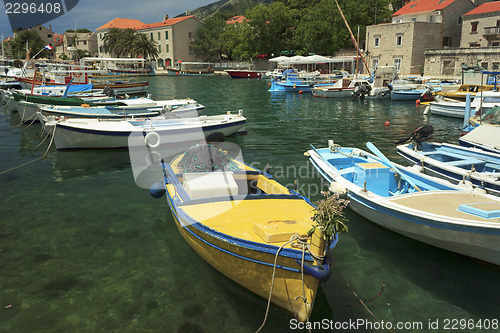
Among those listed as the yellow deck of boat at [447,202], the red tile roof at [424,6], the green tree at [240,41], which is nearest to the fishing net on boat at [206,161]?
the yellow deck of boat at [447,202]

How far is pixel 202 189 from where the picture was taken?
7965mm

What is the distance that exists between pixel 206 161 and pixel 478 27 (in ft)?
195

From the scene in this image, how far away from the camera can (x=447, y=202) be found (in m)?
7.92

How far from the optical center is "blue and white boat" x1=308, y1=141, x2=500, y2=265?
698 cm

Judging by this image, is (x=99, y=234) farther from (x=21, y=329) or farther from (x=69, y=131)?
(x=69, y=131)

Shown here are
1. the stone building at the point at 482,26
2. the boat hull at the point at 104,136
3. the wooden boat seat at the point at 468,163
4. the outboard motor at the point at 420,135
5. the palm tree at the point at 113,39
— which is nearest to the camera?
the wooden boat seat at the point at 468,163

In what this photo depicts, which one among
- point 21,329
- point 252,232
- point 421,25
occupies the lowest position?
point 21,329

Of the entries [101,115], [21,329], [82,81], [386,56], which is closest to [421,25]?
[386,56]

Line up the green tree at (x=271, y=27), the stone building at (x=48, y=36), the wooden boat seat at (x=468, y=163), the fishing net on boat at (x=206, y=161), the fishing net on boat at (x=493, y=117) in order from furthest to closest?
the stone building at (x=48, y=36) < the green tree at (x=271, y=27) < the fishing net on boat at (x=493, y=117) < the wooden boat seat at (x=468, y=163) < the fishing net on boat at (x=206, y=161)

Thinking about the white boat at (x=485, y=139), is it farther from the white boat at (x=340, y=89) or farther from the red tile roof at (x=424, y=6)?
the red tile roof at (x=424, y=6)

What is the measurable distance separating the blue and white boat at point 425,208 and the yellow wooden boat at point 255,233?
6.00 ft

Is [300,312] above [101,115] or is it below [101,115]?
below

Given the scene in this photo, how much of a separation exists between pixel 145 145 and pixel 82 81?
70.2 feet

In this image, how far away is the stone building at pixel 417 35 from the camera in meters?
55.7
